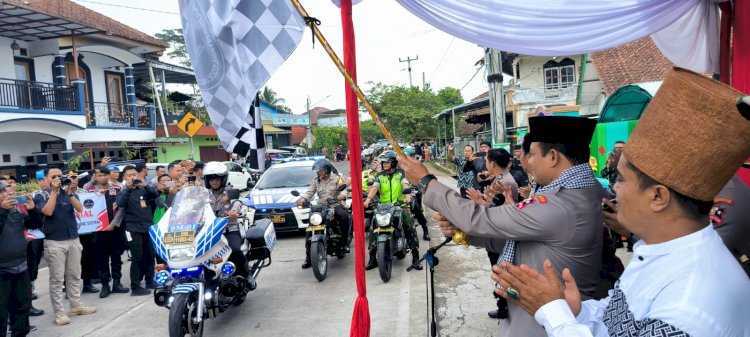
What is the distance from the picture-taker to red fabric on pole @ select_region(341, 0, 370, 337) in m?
2.44

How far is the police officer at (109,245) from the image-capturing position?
5.93 m

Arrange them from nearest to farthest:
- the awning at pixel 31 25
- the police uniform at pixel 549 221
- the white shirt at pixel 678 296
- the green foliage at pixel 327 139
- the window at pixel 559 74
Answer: the white shirt at pixel 678 296, the police uniform at pixel 549 221, the awning at pixel 31 25, the window at pixel 559 74, the green foliage at pixel 327 139

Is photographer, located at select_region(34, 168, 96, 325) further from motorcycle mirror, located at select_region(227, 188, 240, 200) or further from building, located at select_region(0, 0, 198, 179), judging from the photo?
building, located at select_region(0, 0, 198, 179)

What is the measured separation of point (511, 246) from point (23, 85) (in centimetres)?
1678

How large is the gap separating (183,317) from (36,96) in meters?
14.5

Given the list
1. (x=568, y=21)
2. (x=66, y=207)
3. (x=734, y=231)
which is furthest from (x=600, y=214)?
(x=66, y=207)

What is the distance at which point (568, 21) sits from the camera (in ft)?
9.23

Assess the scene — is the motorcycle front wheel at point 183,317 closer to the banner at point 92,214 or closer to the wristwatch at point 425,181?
the banner at point 92,214

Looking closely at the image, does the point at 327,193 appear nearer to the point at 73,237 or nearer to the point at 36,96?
the point at 73,237

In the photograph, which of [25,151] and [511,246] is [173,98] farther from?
[511,246]

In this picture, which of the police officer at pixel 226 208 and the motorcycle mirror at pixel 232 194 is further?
the motorcycle mirror at pixel 232 194

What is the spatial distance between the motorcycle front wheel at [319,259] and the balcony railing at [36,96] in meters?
12.4

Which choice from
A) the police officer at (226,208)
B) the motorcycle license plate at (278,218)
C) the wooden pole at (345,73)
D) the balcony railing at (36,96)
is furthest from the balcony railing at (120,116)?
the wooden pole at (345,73)

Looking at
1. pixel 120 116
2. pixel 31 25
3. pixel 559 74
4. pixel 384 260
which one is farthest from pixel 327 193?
pixel 559 74
